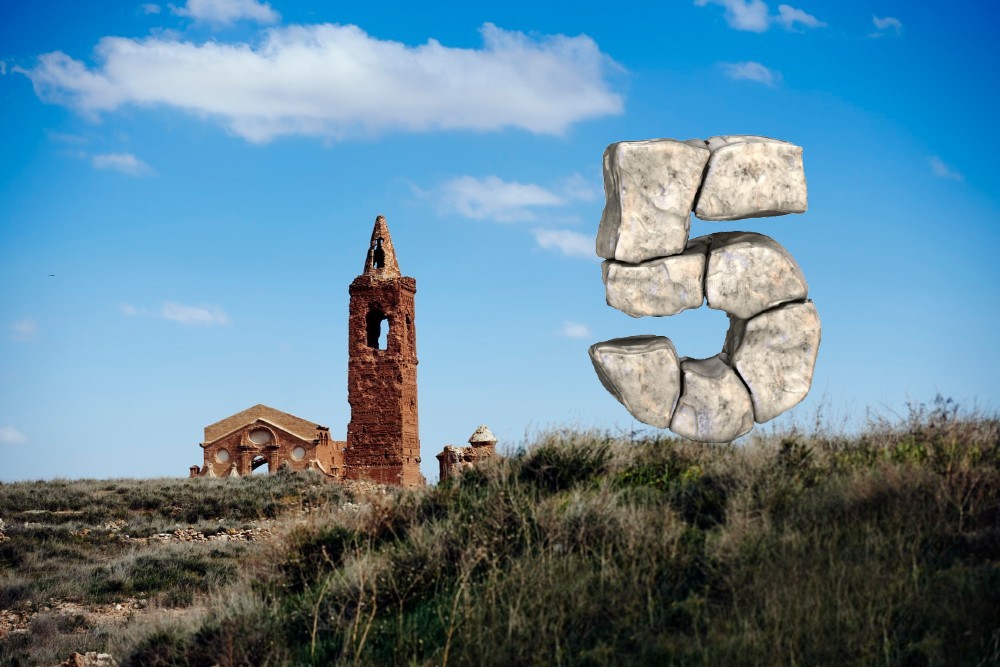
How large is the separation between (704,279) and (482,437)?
896 centimetres

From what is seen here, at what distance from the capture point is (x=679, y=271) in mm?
8797

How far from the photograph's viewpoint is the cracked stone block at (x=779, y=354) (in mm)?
8961

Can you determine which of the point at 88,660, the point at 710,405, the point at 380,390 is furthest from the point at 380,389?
the point at 710,405

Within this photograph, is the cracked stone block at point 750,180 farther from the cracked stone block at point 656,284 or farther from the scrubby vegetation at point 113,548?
the scrubby vegetation at point 113,548

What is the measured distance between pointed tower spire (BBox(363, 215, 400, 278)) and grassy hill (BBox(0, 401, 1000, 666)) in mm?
26173

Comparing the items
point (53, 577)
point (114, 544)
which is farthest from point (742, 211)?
point (114, 544)

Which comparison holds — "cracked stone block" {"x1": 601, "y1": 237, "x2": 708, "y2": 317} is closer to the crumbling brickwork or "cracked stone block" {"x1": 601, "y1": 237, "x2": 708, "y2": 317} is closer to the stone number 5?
the stone number 5

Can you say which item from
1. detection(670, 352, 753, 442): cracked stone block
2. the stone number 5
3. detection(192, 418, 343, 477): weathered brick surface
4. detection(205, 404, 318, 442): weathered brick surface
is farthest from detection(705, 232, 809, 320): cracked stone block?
detection(205, 404, 318, 442): weathered brick surface

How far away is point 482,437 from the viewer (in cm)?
1734

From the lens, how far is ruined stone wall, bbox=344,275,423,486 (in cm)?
3391

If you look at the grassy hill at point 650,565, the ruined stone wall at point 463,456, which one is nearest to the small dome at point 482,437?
the ruined stone wall at point 463,456

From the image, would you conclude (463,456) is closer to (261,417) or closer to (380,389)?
(380,389)

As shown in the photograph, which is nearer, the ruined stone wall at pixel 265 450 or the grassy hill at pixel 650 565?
the grassy hill at pixel 650 565

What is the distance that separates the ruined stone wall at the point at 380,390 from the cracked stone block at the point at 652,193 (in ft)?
84.9
